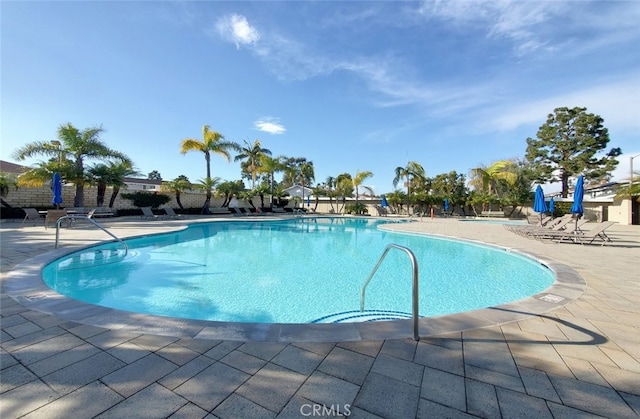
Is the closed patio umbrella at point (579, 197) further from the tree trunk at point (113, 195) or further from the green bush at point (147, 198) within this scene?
the green bush at point (147, 198)

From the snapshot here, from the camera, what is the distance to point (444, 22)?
10.3 meters

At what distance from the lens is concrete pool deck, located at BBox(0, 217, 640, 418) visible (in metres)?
1.60

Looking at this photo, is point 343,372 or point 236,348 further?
point 236,348

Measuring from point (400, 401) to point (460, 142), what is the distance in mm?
26749

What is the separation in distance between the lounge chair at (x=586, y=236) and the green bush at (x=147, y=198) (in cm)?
2287

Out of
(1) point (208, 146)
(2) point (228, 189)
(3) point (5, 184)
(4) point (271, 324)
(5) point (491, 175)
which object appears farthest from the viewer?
(5) point (491, 175)

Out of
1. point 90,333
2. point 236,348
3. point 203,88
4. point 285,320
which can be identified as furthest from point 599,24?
point 203,88

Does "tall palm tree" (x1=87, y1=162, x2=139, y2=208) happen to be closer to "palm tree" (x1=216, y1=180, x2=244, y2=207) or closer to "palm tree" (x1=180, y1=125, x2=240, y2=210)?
"palm tree" (x1=180, y1=125, x2=240, y2=210)

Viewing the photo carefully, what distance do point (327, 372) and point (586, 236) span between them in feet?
36.3

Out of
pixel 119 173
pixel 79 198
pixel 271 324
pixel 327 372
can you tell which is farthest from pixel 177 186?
pixel 327 372

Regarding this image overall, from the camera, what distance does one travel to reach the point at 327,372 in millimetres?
1955

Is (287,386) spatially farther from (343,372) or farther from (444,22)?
(444,22)

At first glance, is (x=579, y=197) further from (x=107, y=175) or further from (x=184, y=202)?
(x=184, y=202)

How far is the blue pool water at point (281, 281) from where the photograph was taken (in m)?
4.47
